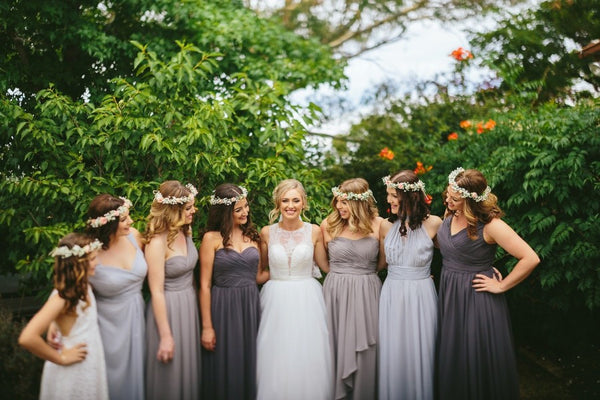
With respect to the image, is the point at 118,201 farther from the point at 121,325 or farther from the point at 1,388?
the point at 1,388

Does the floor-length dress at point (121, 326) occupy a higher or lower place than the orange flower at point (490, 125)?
lower

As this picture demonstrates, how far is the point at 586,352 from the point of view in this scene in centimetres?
657

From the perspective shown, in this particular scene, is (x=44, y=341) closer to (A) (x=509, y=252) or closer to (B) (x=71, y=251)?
(B) (x=71, y=251)

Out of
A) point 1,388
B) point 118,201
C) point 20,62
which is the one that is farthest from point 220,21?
point 1,388

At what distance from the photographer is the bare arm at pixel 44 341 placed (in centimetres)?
323

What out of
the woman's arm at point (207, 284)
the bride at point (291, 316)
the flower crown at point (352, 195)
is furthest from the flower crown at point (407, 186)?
the woman's arm at point (207, 284)

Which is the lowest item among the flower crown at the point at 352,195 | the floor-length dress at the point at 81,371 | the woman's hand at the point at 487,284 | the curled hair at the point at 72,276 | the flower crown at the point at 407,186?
the floor-length dress at the point at 81,371

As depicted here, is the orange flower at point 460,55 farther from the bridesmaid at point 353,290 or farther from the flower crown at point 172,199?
the flower crown at point 172,199

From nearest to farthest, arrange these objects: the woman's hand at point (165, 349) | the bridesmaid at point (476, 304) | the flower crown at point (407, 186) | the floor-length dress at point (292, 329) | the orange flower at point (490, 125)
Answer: the woman's hand at point (165, 349) < the bridesmaid at point (476, 304) < the floor-length dress at point (292, 329) < the flower crown at point (407, 186) < the orange flower at point (490, 125)

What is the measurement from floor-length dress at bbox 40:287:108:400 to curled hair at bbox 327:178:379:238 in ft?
7.24

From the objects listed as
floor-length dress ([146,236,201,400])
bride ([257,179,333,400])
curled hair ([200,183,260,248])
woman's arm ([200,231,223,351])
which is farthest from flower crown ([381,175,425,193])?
floor-length dress ([146,236,201,400])

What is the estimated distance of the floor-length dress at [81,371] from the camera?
3.49 meters

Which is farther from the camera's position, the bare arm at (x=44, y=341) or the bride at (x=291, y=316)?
the bride at (x=291, y=316)

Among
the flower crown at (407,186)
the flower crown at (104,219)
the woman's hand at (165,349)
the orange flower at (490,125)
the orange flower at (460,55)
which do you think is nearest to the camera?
the flower crown at (104,219)
